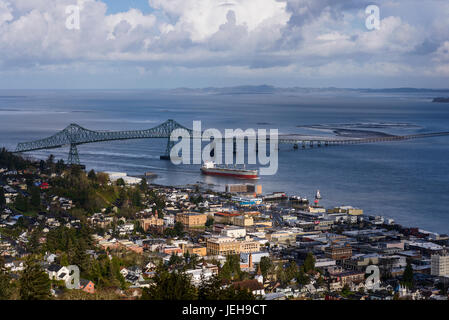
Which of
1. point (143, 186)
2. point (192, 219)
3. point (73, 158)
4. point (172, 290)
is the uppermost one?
point (172, 290)

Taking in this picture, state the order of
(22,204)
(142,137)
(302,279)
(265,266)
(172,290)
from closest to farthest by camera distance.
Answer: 1. (172,290)
2. (302,279)
3. (265,266)
4. (22,204)
5. (142,137)

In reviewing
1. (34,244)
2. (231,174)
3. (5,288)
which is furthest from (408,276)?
(231,174)

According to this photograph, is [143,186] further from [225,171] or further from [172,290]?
[172,290]

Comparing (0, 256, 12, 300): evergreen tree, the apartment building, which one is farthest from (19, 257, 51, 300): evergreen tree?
the apartment building

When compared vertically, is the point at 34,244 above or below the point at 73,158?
below

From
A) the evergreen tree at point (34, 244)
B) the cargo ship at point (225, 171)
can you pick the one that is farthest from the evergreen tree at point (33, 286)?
the cargo ship at point (225, 171)

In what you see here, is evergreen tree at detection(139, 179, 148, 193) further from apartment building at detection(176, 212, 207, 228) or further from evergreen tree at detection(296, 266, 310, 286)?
evergreen tree at detection(296, 266, 310, 286)

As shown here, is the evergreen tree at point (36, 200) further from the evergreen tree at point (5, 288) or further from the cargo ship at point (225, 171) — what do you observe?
the cargo ship at point (225, 171)

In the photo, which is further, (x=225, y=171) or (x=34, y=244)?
(x=225, y=171)
